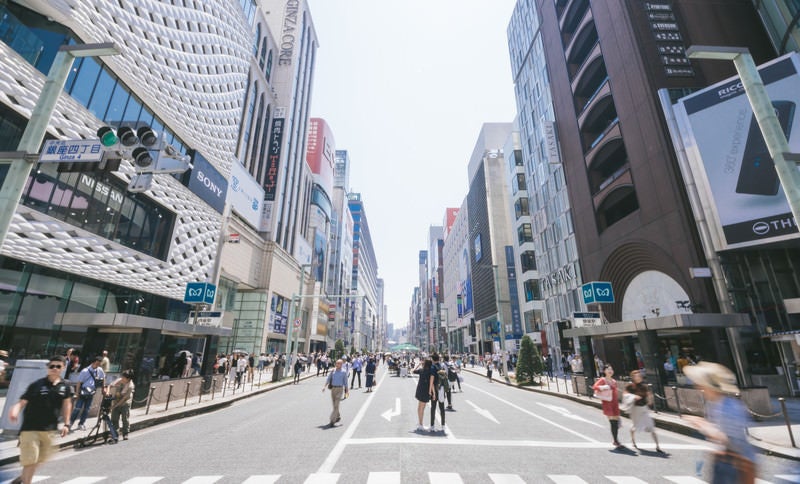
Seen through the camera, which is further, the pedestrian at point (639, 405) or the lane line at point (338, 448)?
the pedestrian at point (639, 405)

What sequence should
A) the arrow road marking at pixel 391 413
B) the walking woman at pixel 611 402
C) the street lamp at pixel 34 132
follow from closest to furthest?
the street lamp at pixel 34 132 → the walking woman at pixel 611 402 → the arrow road marking at pixel 391 413

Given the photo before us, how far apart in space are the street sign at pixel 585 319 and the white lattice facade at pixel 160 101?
78.2 feet

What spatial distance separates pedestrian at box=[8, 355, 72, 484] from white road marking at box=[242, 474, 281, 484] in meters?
2.61

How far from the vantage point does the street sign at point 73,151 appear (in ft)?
21.4

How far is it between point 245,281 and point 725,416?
36243 millimetres

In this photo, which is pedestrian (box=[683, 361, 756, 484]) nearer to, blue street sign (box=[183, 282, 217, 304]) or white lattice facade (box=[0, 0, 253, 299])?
blue street sign (box=[183, 282, 217, 304])

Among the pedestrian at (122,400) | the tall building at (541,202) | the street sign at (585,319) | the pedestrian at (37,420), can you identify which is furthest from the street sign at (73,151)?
the tall building at (541,202)

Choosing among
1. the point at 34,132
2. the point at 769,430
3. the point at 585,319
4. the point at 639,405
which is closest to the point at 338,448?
the point at 639,405

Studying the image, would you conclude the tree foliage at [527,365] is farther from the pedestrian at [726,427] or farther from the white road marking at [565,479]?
the pedestrian at [726,427]

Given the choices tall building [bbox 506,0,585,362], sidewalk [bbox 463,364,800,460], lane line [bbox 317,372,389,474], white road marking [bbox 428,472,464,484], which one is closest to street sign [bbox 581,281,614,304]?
sidewalk [bbox 463,364,800,460]

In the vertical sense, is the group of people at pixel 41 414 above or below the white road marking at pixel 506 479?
above

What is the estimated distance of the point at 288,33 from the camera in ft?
158

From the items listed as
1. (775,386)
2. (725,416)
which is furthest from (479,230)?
(725,416)

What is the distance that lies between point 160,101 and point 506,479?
2581 centimetres
